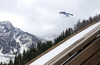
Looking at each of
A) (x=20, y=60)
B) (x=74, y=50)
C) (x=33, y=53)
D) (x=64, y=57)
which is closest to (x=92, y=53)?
(x=74, y=50)

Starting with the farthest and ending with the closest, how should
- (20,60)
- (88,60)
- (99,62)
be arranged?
(20,60) → (99,62) → (88,60)

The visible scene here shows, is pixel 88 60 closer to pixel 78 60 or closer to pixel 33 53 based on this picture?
pixel 78 60

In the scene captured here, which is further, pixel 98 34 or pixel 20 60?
pixel 20 60

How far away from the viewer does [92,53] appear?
229 cm

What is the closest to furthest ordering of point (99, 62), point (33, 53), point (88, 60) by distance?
point (88, 60) < point (99, 62) < point (33, 53)

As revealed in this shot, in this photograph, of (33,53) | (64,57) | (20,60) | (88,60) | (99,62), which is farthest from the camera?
(20,60)

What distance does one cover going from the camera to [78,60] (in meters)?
2.10

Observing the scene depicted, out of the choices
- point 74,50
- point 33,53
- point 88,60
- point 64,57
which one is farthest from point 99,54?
point 33,53

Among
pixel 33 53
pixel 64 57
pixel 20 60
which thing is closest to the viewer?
pixel 64 57

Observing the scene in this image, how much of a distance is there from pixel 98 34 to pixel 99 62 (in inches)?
18.2

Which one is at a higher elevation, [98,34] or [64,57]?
[98,34]

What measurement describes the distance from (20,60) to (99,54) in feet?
191

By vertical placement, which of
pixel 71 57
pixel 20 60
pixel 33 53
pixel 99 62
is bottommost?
pixel 20 60

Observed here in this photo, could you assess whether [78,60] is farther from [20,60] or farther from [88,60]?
[20,60]
